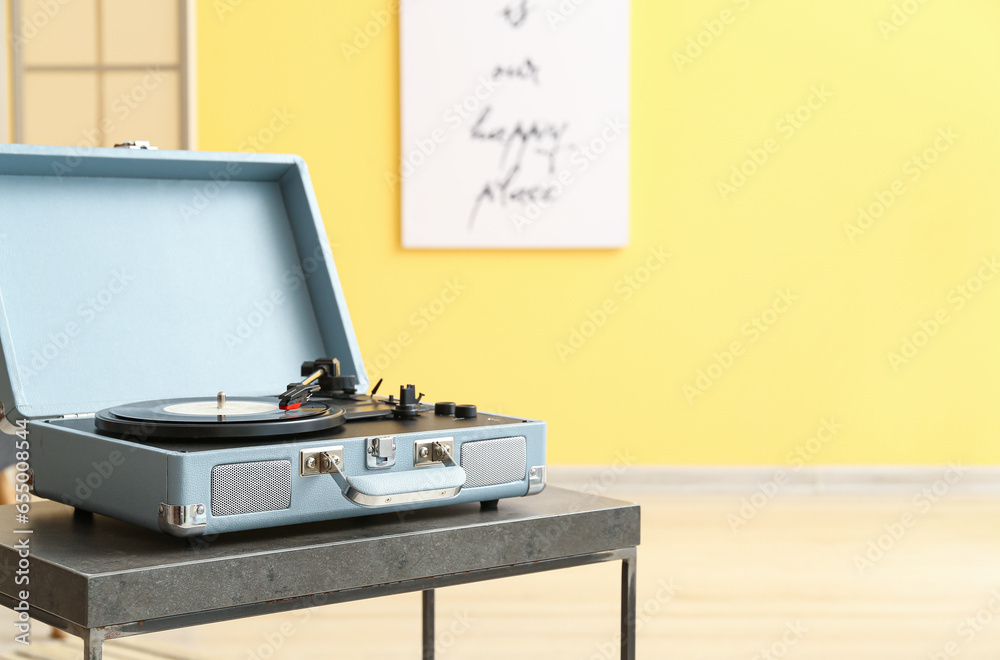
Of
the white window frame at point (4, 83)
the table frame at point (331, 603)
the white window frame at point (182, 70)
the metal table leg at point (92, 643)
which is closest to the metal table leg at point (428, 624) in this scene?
the table frame at point (331, 603)

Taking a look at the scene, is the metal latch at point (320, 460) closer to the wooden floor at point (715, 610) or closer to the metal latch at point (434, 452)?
the metal latch at point (434, 452)

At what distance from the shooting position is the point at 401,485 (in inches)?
41.9

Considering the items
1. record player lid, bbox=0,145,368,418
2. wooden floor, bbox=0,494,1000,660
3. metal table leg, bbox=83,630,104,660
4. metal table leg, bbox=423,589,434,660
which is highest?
record player lid, bbox=0,145,368,418

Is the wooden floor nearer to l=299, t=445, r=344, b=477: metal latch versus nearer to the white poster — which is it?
the white poster

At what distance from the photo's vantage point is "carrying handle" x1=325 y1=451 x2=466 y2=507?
3.45 feet

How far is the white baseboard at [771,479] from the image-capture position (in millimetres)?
3721

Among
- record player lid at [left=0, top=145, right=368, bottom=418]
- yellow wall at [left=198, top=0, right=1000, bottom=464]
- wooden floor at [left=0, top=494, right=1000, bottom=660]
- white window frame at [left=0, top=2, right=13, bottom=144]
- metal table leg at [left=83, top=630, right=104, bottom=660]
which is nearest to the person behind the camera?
metal table leg at [left=83, top=630, right=104, bottom=660]

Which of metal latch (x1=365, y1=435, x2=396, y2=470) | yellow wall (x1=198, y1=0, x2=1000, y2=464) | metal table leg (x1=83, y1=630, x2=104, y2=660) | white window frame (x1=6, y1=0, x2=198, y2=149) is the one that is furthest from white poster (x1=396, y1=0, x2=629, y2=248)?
metal table leg (x1=83, y1=630, x2=104, y2=660)

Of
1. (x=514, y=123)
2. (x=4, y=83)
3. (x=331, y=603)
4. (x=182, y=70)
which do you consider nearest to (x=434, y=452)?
(x=331, y=603)

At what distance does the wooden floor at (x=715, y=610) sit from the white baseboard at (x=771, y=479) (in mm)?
422

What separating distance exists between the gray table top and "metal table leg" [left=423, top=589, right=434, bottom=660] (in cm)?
64

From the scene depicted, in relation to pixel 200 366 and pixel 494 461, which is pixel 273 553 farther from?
pixel 200 366

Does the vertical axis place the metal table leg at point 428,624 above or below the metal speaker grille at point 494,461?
below

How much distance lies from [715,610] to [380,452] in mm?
1665
